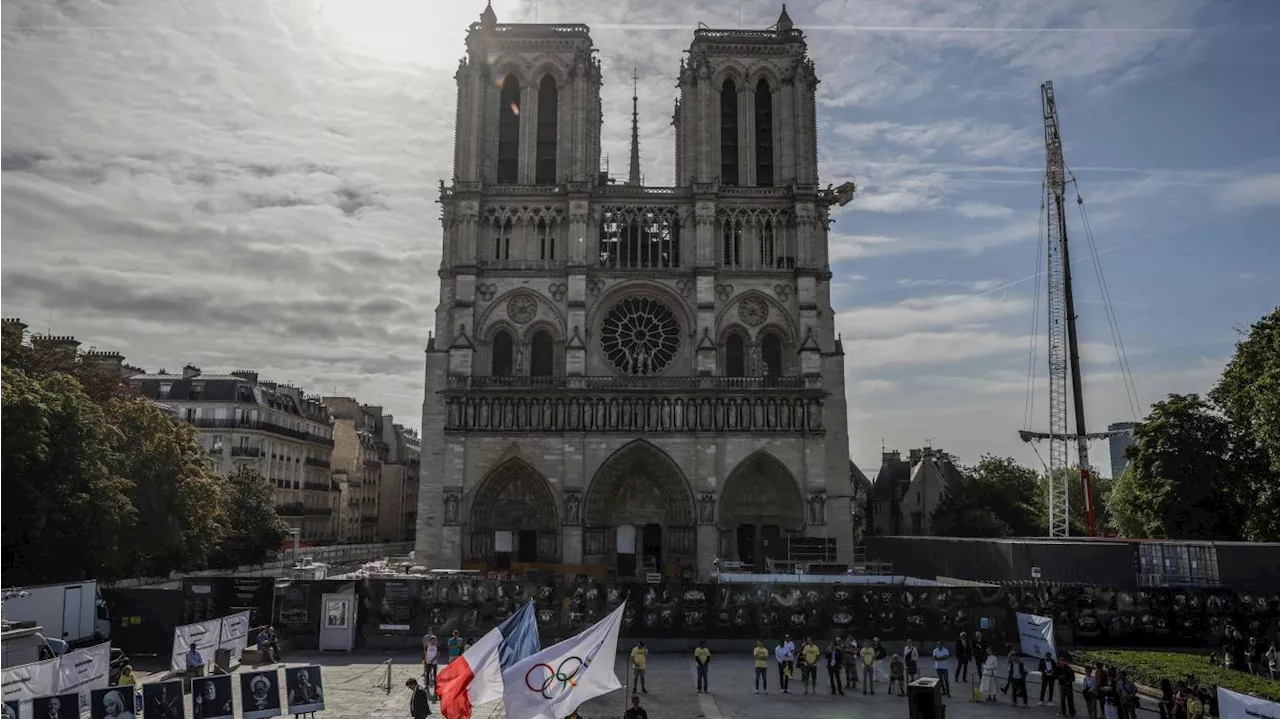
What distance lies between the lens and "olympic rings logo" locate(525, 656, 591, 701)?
13.0 metres

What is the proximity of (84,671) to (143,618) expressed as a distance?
9296 millimetres

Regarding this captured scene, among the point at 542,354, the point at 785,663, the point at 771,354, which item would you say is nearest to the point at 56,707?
the point at 785,663

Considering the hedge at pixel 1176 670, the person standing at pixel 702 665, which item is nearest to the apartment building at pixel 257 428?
the person standing at pixel 702 665

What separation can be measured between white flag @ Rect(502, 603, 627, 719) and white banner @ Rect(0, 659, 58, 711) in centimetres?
765

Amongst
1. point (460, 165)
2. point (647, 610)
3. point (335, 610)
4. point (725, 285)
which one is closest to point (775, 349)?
point (725, 285)

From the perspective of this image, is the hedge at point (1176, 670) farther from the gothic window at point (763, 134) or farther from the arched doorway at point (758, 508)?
the gothic window at point (763, 134)

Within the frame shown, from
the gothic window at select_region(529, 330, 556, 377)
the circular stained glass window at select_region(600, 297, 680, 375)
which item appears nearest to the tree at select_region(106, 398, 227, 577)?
the gothic window at select_region(529, 330, 556, 377)

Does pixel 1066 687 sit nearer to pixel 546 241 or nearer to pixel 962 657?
pixel 962 657

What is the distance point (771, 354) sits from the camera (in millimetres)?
47594

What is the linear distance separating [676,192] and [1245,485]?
2739cm

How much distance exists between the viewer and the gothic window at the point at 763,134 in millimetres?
50062

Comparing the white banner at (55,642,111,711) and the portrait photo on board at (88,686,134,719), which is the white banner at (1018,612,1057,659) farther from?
the white banner at (55,642,111,711)

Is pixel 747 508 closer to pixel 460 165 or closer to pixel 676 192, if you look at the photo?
pixel 676 192

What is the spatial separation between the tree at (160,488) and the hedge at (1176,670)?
27588 millimetres
